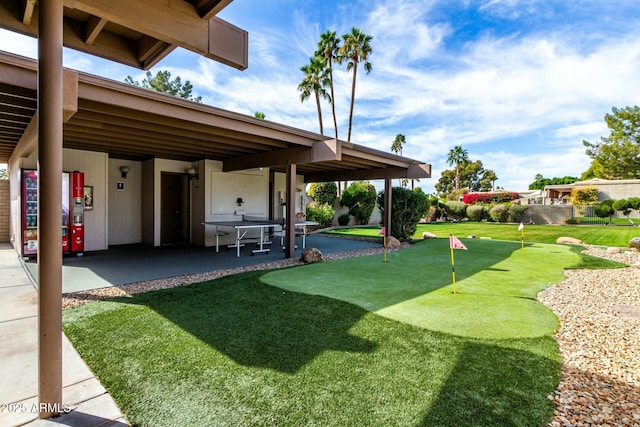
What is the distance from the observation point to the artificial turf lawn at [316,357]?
6.86 feet

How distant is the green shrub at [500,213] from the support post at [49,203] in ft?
79.0

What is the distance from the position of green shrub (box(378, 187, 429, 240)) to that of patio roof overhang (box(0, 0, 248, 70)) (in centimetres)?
966

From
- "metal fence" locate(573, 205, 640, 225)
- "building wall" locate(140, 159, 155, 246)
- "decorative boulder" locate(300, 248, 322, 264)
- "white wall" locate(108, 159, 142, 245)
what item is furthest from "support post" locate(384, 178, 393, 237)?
"metal fence" locate(573, 205, 640, 225)

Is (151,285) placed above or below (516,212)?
below

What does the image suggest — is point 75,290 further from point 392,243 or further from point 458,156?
point 458,156

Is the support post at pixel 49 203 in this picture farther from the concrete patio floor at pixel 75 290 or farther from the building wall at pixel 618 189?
the building wall at pixel 618 189

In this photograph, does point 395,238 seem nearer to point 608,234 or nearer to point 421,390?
point 421,390

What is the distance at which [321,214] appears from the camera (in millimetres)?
17391

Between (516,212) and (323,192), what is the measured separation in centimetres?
1322

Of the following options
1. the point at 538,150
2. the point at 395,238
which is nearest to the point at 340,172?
the point at 395,238

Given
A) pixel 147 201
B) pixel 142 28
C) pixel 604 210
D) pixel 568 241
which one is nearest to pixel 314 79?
pixel 147 201

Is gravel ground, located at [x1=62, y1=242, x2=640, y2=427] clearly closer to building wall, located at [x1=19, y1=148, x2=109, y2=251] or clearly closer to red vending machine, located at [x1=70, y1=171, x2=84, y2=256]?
red vending machine, located at [x1=70, y1=171, x2=84, y2=256]

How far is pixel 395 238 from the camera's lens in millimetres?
11070

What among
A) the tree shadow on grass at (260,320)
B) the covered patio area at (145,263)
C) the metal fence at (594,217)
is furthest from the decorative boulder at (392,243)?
the metal fence at (594,217)
